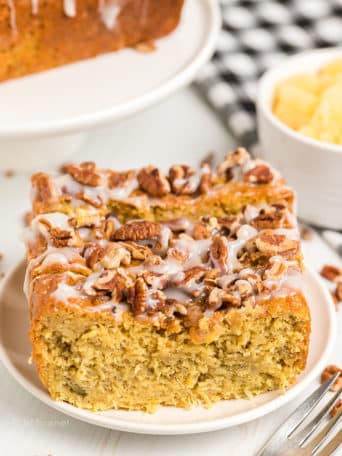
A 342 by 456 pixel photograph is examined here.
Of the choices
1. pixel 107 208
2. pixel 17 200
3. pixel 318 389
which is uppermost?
pixel 107 208

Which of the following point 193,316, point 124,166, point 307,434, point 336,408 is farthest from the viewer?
point 124,166

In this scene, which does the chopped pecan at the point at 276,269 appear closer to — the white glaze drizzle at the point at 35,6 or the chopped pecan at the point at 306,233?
the chopped pecan at the point at 306,233

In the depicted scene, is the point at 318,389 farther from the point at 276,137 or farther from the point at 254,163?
the point at 276,137

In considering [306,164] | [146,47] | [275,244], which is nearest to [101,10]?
[146,47]

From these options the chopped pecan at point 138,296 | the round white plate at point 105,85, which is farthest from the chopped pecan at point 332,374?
the round white plate at point 105,85

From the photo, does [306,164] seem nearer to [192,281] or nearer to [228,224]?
[228,224]

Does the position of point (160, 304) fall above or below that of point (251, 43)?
above

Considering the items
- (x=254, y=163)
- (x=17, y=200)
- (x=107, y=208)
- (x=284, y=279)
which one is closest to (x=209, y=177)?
(x=254, y=163)
